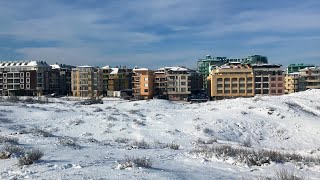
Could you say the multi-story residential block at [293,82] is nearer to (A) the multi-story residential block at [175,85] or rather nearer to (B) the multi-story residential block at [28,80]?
(A) the multi-story residential block at [175,85]

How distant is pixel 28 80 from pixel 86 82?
1861cm

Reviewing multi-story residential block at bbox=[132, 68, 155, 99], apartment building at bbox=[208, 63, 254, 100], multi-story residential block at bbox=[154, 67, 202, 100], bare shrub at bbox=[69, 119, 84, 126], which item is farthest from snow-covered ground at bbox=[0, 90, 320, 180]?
multi-story residential block at bbox=[132, 68, 155, 99]

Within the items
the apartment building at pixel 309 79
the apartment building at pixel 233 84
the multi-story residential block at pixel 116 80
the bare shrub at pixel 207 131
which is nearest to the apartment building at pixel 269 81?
the apartment building at pixel 233 84

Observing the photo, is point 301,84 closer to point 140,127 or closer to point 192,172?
point 140,127

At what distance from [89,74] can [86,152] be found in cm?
11383

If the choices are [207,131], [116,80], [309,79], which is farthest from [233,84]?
[207,131]

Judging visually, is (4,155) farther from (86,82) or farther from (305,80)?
(305,80)

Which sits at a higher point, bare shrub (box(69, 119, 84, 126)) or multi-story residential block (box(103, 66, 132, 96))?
multi-story residential block (box(103, 66, 132, 96))

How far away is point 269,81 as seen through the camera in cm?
10569

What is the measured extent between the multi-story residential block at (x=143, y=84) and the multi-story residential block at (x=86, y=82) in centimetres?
1618

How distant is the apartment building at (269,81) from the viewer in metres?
106

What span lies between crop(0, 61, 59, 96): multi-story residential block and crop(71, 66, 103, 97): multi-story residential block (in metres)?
11.4

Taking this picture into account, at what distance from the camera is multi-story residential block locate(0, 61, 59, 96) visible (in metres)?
129

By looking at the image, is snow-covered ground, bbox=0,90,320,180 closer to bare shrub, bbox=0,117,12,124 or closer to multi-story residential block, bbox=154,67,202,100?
bare shrub, bbox=0,117,12,124
